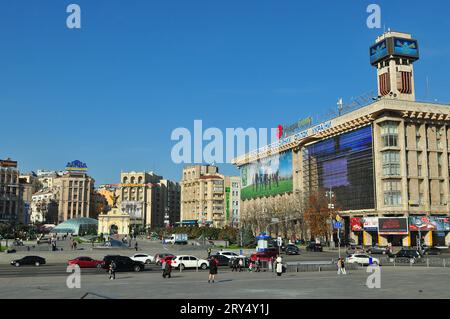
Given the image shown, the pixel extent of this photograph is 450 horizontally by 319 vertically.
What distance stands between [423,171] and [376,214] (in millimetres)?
12785

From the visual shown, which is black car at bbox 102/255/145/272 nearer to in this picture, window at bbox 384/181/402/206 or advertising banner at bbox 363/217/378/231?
advertising banner at bbox 363/217/378/231

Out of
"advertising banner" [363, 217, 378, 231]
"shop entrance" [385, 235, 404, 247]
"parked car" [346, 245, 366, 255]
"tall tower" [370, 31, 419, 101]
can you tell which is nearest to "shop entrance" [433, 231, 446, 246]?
"shop entrance" [385, 235, 404, 247]

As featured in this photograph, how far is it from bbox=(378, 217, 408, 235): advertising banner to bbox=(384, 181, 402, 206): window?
3.43 m

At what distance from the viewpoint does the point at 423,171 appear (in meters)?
95.0

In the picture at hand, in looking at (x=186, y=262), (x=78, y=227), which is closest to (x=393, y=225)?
(x=186, y=262)

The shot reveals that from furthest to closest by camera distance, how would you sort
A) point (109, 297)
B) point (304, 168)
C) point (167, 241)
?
point (304, 168) < point (167, 241) < point (109, 297)

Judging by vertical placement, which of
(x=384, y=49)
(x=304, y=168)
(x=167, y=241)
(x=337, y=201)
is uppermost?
(x=384, y=49)

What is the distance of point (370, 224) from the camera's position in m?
92.8

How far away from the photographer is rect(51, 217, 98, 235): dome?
579ft

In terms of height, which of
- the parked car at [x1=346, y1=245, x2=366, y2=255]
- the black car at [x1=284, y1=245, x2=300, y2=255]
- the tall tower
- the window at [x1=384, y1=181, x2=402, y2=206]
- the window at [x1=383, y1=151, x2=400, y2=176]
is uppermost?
the tall tower

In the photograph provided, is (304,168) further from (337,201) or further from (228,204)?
(228,204)

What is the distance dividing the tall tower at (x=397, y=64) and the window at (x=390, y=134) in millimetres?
11320

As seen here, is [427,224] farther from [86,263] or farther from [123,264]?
[123,264]

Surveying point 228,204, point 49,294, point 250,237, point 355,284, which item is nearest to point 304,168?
point 250,237
